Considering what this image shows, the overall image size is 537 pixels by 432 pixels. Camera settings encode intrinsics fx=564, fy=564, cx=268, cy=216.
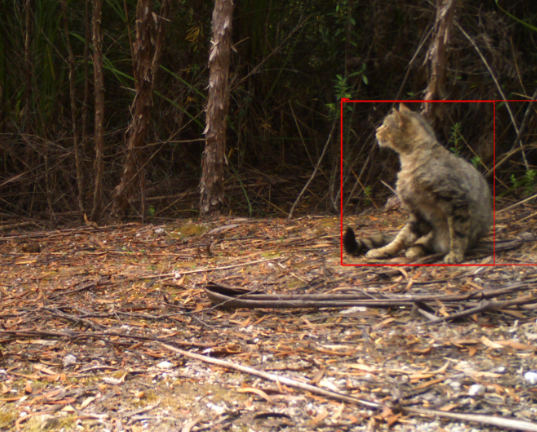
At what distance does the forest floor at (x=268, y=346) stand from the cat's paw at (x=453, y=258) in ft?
0.26

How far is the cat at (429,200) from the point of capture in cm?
466

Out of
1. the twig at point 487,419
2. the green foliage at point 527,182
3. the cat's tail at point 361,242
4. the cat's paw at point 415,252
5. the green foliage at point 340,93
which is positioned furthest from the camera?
the green foliage at point 340,93

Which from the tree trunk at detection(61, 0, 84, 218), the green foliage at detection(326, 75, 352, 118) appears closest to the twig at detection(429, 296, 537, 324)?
the green foliage at detection(326, 75, 352, 118)

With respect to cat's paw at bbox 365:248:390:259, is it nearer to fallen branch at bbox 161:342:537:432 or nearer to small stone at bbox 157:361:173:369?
fallen branch at bbox 161:342:537:432

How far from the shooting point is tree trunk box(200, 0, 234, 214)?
6.32 metres

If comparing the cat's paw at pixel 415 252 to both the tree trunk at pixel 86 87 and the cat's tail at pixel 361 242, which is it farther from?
the tree trunk at pixel 86 87

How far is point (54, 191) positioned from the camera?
7738mm

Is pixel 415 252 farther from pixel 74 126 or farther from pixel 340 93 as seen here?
pixel 74 126

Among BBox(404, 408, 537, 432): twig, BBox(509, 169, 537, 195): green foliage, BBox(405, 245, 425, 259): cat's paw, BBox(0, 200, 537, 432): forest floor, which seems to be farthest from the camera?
BBox(509, 169, 537, 195): green foliage

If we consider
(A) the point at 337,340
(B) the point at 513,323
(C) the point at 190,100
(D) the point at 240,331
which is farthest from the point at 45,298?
(C) the point at 190,100

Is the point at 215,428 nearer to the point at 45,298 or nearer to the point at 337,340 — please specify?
the point at 337,340

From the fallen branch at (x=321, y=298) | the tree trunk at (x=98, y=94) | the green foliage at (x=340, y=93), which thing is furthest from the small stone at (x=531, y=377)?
the tree trunk at (x=98, y=94)

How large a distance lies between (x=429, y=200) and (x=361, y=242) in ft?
2.28

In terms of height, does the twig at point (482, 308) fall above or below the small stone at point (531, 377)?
above
